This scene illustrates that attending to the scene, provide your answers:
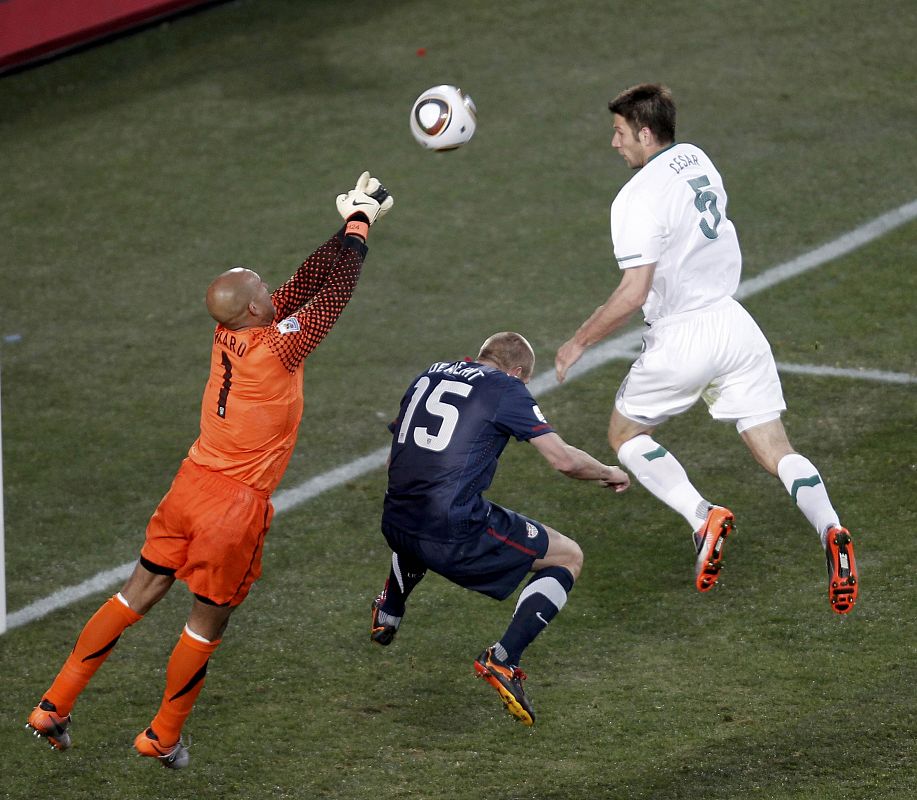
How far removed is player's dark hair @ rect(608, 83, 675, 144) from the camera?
6.44 metres

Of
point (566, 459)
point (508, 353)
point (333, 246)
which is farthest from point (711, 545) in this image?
point (333, 246)

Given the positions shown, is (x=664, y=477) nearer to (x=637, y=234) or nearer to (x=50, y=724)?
(x=637, y=234)

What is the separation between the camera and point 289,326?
5.80 meters

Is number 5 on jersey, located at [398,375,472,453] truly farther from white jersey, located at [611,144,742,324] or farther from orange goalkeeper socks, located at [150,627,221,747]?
orange goalkeeper socks, located at [150,627,221,747]

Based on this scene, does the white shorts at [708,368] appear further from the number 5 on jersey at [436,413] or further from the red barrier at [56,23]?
the red barrier at [56,23]

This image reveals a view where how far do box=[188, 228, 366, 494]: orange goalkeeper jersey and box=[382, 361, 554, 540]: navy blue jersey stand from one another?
491 mm

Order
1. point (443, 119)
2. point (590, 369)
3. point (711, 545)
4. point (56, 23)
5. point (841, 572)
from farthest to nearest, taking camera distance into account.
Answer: point (56, 23), point (590, 369), point (443, 119), point (711, 545), point (841, 572)

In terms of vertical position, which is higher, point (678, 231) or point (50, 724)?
point (678, 231)

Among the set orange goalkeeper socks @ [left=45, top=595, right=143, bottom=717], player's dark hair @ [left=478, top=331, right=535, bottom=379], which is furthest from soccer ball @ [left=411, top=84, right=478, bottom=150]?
orange goalkeeper socks @ [left=45, top=595, right=143, bottom=717]

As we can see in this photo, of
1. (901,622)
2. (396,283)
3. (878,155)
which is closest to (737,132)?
(878,155)

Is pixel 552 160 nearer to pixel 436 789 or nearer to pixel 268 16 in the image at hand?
pixel 268 16

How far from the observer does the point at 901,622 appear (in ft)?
21.2

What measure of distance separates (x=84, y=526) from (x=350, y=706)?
228 cm

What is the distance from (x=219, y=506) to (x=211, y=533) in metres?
0.11
